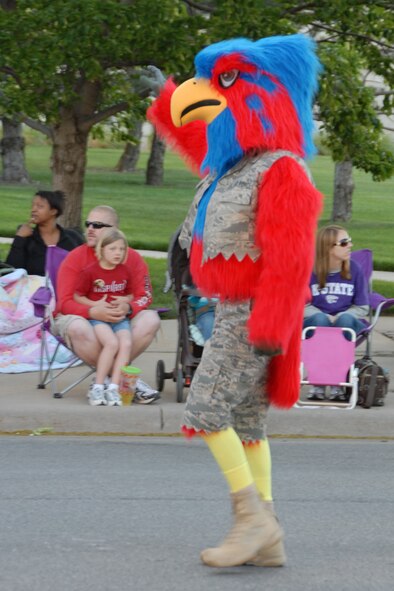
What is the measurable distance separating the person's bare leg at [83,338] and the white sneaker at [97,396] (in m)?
0.24

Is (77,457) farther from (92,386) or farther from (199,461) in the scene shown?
(92,386)

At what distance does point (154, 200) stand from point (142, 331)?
1145 inches

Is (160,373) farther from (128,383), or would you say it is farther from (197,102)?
(197,102)

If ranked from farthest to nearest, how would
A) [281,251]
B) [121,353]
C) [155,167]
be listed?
[155,167]
[121,353]
[281,251]

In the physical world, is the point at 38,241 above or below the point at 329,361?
above

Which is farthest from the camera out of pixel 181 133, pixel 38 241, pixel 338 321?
pixel 38 241

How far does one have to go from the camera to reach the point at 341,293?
9539 mm

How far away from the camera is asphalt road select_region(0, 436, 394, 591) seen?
5246 millimetres

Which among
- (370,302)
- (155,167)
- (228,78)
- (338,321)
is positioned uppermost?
(228,78)

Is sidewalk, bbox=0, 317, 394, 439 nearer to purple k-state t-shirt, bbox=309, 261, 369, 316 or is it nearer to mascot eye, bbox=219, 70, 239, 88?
purple k-state t-shirt, bbox=309, 261, 369, 316

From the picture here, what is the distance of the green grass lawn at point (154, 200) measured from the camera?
2553 cm

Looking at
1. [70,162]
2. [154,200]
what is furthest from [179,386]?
[154,200]

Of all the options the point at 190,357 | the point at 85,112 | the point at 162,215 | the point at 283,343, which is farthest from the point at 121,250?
the point at 162,215

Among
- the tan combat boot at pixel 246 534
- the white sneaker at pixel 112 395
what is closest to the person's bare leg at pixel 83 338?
the white sneaker at pixel 112 395
